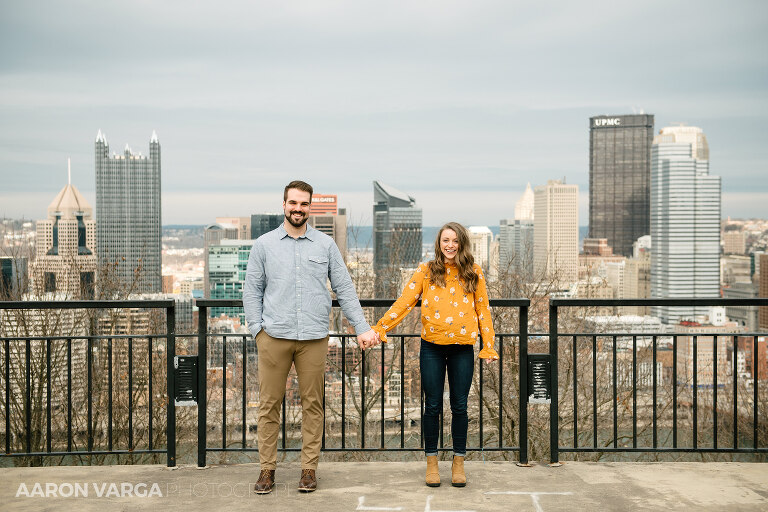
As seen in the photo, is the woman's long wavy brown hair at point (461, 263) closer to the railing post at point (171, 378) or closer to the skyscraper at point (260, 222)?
the railing post at point (171, 378)

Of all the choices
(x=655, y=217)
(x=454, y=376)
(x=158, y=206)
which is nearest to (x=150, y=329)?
(x=454, y=376)

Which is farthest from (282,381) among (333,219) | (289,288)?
(333,219)

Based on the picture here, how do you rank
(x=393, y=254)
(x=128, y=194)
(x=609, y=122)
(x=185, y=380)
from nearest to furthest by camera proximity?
(x=185, y=380) → (x=393, y=254) → (x=128, y=194) → (x=609, y=122)

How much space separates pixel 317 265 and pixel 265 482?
4.44 feet

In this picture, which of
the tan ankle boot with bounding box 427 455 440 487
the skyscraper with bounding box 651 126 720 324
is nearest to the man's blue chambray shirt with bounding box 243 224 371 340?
the tan ankle boot with bounding box 427 455 440 487

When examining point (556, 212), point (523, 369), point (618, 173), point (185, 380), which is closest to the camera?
point (185, 380)

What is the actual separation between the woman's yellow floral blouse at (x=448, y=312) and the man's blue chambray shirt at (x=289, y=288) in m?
0.26

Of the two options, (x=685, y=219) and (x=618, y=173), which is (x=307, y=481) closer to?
(x=685, y=219)

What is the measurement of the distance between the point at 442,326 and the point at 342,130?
118 m

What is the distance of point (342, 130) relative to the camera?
120m

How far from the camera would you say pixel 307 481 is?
4.34 m

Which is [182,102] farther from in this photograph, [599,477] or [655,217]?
[599,477]

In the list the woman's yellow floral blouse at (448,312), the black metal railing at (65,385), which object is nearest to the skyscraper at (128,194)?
the black metal railing at (65,385)

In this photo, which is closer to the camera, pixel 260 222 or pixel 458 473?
pixel 458 473
